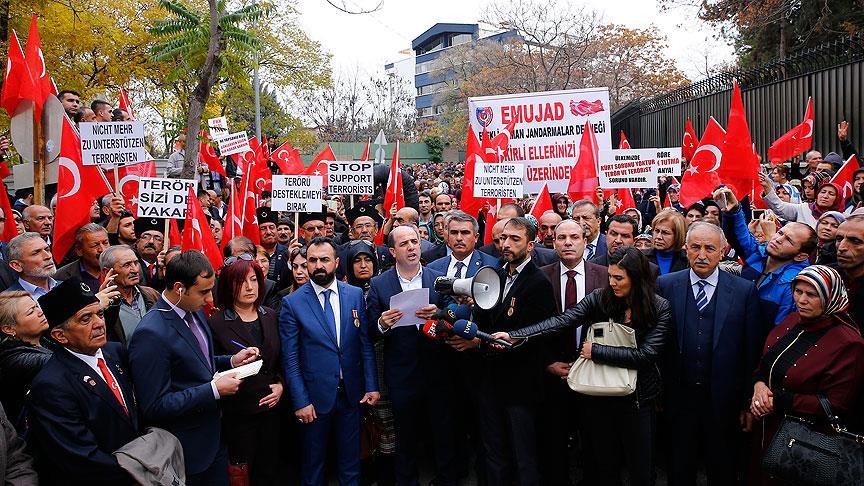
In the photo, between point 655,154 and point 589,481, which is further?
point 655,154

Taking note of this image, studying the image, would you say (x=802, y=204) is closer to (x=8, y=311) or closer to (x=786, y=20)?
(x=8, y=311)

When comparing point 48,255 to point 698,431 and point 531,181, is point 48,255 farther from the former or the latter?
point 531,181

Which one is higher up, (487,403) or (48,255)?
(48,255)

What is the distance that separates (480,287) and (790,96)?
11.9 meters

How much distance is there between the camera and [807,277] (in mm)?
4230

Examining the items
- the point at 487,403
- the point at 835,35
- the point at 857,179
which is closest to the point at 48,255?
the point at 487,403

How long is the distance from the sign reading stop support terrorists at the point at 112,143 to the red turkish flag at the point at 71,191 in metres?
0.18

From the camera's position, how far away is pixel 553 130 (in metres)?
9.59

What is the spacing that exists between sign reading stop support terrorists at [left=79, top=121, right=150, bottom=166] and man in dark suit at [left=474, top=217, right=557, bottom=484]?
16.7 ft

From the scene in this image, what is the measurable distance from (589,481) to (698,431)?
102 cm

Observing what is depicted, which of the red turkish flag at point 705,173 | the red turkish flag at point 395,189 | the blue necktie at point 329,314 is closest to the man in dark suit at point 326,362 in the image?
the blue necktie at point 329,314

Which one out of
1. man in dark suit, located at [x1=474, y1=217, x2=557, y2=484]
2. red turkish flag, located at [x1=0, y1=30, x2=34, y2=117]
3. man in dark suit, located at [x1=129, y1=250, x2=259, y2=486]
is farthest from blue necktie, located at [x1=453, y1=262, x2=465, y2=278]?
red turkish flag, located at [x1=0, y1=30, x2=34, y2=117]

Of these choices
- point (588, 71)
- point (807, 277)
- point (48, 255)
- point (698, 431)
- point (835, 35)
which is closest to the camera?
point (807, 277)

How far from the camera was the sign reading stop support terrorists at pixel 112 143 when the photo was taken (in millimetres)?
8094
